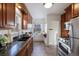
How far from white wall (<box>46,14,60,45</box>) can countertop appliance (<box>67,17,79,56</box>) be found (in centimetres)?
17

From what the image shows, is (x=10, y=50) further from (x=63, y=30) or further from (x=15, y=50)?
(x=63, y=30)

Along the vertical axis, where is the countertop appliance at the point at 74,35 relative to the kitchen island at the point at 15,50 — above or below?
above

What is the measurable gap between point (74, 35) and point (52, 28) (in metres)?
0.30

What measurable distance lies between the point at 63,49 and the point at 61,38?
0.15 meters

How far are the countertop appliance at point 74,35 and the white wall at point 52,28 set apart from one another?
0.57 feet

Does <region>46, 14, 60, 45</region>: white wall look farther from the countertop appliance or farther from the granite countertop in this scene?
the granite countertop

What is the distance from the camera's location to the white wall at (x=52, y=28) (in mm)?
1566

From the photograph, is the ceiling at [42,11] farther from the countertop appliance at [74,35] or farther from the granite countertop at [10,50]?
the granite countertop at [10,50]

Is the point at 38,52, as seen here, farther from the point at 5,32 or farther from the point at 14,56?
the point at 5,32

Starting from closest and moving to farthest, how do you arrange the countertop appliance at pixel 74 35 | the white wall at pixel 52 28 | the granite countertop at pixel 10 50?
the granite countertop at pixel 10 50 < the countertop appliance at pixel 74 35 < the white wall at pixel 52 28

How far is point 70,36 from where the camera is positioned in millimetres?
1604

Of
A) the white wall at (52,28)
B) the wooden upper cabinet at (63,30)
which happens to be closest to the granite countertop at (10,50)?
the white wall at (52,28)

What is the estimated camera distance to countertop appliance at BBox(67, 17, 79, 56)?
1461mm

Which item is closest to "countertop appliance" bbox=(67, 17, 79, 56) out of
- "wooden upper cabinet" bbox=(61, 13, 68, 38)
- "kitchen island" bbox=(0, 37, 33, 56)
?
"wooden upper cabinet" bbox=(61, 13, 68, 38)
